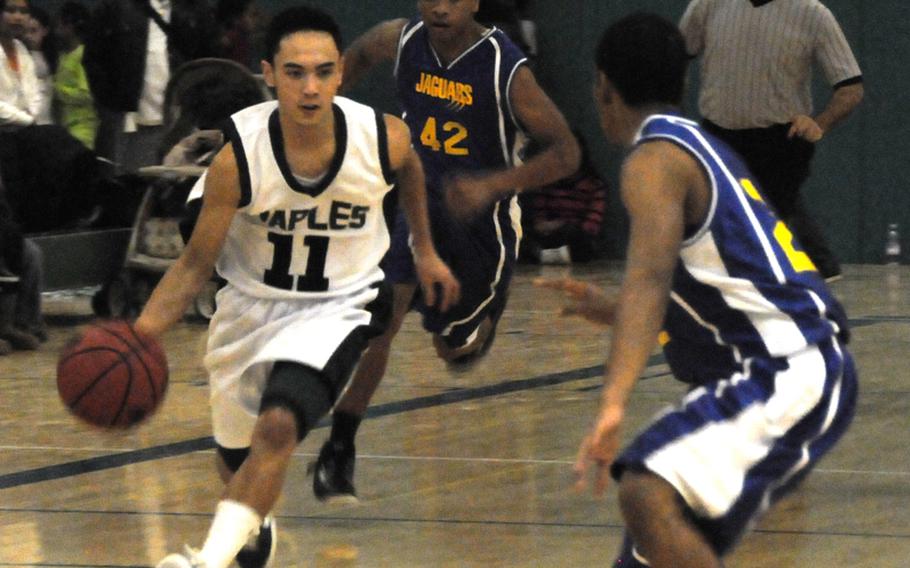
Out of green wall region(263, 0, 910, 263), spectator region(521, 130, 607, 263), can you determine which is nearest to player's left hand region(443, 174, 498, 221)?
spectator region(521, 130, 607, 263)

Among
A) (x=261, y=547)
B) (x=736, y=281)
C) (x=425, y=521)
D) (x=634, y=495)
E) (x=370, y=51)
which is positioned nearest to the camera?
(x=634, y=495)

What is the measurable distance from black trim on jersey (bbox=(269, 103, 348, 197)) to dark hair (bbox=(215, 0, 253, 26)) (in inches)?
323

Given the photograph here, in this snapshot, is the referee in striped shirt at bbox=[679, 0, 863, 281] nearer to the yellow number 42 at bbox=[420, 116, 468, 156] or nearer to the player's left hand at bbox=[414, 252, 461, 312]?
the yellow number 42 at bbox=[420, 116, 468, 156]

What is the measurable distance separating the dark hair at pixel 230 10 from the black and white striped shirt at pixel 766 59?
565 cm

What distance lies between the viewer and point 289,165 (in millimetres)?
5176

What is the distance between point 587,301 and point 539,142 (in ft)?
8.81

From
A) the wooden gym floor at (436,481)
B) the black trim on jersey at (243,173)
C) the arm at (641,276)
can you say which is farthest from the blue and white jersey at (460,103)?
the arm at (641,276)

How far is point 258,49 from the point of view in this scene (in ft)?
47.2

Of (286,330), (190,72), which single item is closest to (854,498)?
(286,330)

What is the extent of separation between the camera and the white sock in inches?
180

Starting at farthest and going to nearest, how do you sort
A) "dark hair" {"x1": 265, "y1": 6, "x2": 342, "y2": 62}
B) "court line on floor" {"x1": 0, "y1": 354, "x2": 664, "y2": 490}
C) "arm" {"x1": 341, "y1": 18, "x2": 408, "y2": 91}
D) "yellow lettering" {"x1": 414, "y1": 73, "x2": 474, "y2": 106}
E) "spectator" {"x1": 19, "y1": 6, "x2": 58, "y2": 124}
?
"spectator" {"x1": 19, "y1": 6, "x2": 58, "y2": 124}, "arm" {"x1": 341, "y1": 18, "x2": 408, "y2": 91}, "yellow lettering" {"x1": 414, "y1": 73, "x2": 474, "y2": 106}, "court line on floor" {"x1": 0, "y1": 354, "x2": 664, "y2": 490}, "dark hair" {"x1": 265, "y1": 6, "x2": 342, "y2": 62}

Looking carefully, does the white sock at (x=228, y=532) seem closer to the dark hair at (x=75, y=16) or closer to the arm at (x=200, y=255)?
the arm at (x=200, y=255)

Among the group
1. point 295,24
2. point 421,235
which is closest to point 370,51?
point 421,235

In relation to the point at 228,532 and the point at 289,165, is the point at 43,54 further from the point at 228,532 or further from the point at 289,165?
the point at 228,532
